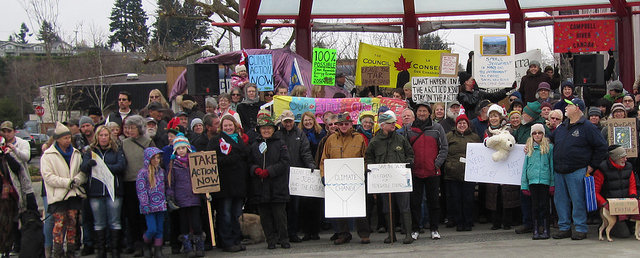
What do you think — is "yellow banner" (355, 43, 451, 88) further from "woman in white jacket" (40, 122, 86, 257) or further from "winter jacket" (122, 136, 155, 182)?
"woman in white jacket" (40, 122, 86, 257)

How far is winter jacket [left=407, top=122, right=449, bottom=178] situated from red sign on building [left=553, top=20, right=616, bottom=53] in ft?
25.1

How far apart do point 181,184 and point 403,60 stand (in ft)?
Result: 24.3

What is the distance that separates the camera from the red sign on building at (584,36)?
15.6 m

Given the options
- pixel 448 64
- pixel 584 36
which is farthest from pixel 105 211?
pixel 584 36

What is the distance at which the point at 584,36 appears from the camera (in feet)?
51.7

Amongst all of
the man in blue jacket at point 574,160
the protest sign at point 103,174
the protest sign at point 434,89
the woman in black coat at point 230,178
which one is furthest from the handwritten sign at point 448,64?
the protest sign at point 103,174

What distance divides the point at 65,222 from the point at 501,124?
6.31 m

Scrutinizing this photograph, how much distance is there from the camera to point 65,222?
8.30 meters

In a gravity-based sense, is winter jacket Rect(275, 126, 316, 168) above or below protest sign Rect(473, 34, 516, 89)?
below

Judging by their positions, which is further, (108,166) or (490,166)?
(490,166)

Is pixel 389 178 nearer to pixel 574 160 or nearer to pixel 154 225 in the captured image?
pixel 574 160

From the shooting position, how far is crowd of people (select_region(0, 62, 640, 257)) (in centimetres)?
841

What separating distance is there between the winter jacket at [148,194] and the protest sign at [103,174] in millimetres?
327

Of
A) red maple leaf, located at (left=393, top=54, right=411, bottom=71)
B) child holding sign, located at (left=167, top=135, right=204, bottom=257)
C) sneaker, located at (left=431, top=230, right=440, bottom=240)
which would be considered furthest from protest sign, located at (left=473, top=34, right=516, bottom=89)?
child holding sign, located at (left=167, top=135, right=204, bottom=257)
